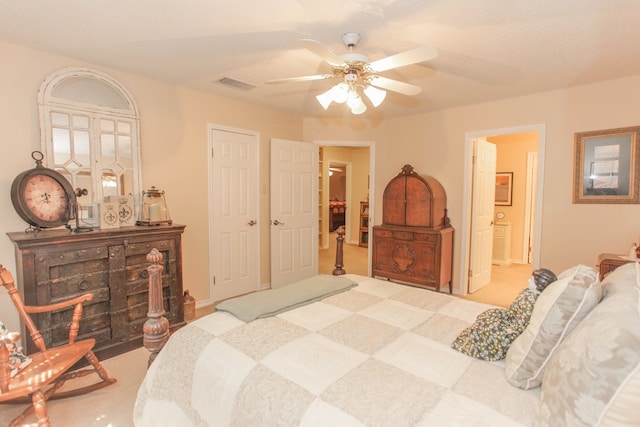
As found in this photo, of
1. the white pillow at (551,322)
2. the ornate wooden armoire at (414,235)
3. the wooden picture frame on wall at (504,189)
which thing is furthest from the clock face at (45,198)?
the wooden picture frame on wall at (504,189)

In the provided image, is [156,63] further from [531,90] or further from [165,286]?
[531,90]

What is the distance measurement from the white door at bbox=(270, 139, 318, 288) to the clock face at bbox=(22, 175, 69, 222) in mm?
2225

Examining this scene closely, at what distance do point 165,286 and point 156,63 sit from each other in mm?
1979

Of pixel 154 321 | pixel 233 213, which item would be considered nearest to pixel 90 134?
pixel 233 213

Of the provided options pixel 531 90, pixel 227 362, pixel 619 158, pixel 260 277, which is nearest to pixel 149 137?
pixel 260 277

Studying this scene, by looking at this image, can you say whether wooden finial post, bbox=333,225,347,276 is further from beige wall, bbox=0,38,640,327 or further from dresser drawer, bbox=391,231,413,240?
beige wall, bbox=0,38,640,327

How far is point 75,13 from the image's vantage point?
2018mm

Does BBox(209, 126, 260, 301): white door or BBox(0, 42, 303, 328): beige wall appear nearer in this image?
BBox(0, 42, 303, 328): beige wall

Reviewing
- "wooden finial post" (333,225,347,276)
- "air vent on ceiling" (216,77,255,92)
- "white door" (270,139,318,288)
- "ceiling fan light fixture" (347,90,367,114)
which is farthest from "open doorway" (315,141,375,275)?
"ceiling fan light fixture" (347,90,367,114)

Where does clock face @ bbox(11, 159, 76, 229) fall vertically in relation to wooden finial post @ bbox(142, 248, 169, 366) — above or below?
above

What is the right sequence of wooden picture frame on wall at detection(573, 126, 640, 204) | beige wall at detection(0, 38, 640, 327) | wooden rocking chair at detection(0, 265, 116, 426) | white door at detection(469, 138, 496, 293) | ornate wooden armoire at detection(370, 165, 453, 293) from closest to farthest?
wooden rocking chair at detection(0, 265, 116, 426), beige wall at detection(0, 38, 640, 327), wooden picture frame on wall at detection(573, 126, 640, 204), ornate wooden armoire at detection(370, 165, 453, 293), white door at detection(469, 138, 496, 293)

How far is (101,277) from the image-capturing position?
2.52 m

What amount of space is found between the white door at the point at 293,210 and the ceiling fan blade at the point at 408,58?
8.16ft

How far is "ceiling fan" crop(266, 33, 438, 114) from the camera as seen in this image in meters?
1.75
